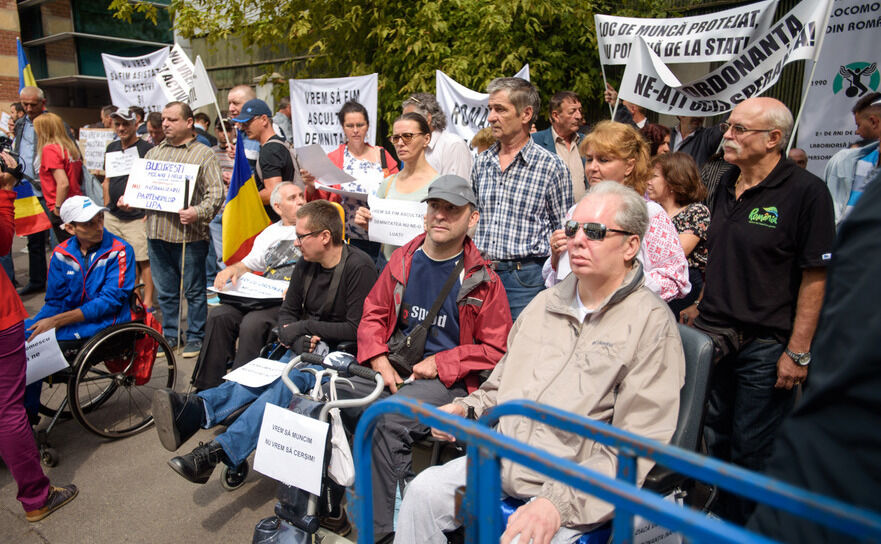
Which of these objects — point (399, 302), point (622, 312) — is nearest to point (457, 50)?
point (399, 302)

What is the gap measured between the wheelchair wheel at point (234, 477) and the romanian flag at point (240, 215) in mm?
1898

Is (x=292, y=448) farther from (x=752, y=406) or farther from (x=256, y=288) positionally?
(x=752, y=406)

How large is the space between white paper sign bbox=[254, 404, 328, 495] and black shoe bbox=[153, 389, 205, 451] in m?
0.71

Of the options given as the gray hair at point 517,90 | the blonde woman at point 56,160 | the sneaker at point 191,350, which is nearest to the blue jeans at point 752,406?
the gray hair at point 517,90

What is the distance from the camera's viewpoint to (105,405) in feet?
16.1

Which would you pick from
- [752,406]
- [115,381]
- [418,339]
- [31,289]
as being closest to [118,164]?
[31,289]

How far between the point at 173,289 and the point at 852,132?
6.34 m

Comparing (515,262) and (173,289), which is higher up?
(515,262)

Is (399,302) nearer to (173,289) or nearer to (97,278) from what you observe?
(97,278)

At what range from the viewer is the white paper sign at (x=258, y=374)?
3396mm

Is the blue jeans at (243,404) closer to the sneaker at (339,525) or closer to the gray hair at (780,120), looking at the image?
the sneaker at (339,525)

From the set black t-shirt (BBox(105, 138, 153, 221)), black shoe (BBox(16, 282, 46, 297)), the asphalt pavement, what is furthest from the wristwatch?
black shoe (BBox(16, 282, 46, 297))

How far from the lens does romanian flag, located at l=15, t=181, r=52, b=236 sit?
6.57 m

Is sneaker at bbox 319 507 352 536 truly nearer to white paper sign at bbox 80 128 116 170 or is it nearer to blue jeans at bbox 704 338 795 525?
blue jeans at bbox 704 338 795 525
